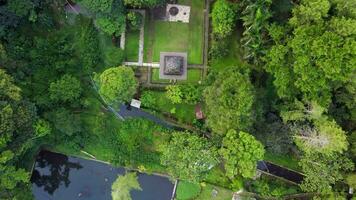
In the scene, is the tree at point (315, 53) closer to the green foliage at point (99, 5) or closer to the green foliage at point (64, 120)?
the green foliage at point (99, 5)

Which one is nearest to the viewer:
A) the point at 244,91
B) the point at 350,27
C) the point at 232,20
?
the point at 350,27

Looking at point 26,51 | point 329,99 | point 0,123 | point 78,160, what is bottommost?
point 78,160

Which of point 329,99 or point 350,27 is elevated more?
point 350,27

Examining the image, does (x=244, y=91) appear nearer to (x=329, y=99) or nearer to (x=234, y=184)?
(x=329, y=99)

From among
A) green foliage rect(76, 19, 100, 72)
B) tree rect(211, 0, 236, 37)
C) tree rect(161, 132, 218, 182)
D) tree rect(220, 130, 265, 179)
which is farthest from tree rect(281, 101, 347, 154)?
green foliage rect(76, 19, 100, 72)

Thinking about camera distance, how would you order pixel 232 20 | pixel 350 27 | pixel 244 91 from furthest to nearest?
pixel 232 20 → pixel 244 91 → pixel 350 27

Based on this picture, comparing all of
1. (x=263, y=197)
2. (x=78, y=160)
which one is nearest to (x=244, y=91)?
(x=263, y=197)

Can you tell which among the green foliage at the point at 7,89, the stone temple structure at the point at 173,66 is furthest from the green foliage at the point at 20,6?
the stone temple structure at the point at 173,66
